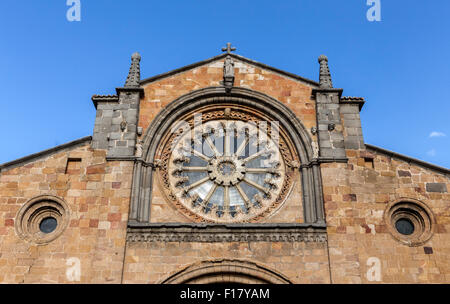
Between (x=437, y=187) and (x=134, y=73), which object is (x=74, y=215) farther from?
(x=437, y=187)

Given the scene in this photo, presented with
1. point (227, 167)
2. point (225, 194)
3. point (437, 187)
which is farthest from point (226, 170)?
point (437, 187)

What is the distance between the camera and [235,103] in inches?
725

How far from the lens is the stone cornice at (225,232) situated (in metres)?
15.6

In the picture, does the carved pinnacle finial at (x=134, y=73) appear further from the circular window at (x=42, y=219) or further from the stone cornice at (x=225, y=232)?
the stone cornice at (x=225, y=232)

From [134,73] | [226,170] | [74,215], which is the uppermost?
[134,73]

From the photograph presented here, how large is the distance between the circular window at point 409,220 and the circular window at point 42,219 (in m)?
9.10

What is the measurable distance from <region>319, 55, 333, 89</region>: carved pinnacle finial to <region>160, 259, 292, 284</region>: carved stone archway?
6.30m

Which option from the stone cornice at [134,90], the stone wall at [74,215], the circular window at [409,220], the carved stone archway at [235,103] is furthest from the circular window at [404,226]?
the stone cornice at [134,90]

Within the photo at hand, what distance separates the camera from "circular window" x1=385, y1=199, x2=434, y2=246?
15.9 metres

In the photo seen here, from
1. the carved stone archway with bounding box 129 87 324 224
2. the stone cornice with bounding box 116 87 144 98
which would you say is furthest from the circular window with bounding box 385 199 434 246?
the stone cornice with bounding box 116 87 144 98

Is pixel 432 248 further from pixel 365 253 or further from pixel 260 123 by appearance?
pixel 260 123

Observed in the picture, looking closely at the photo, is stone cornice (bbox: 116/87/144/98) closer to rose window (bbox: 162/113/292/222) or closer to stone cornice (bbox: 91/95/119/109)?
stone cornice (bbox: 91/95/119/109)

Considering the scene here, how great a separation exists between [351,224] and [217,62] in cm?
697

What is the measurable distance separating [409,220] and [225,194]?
534 cm
